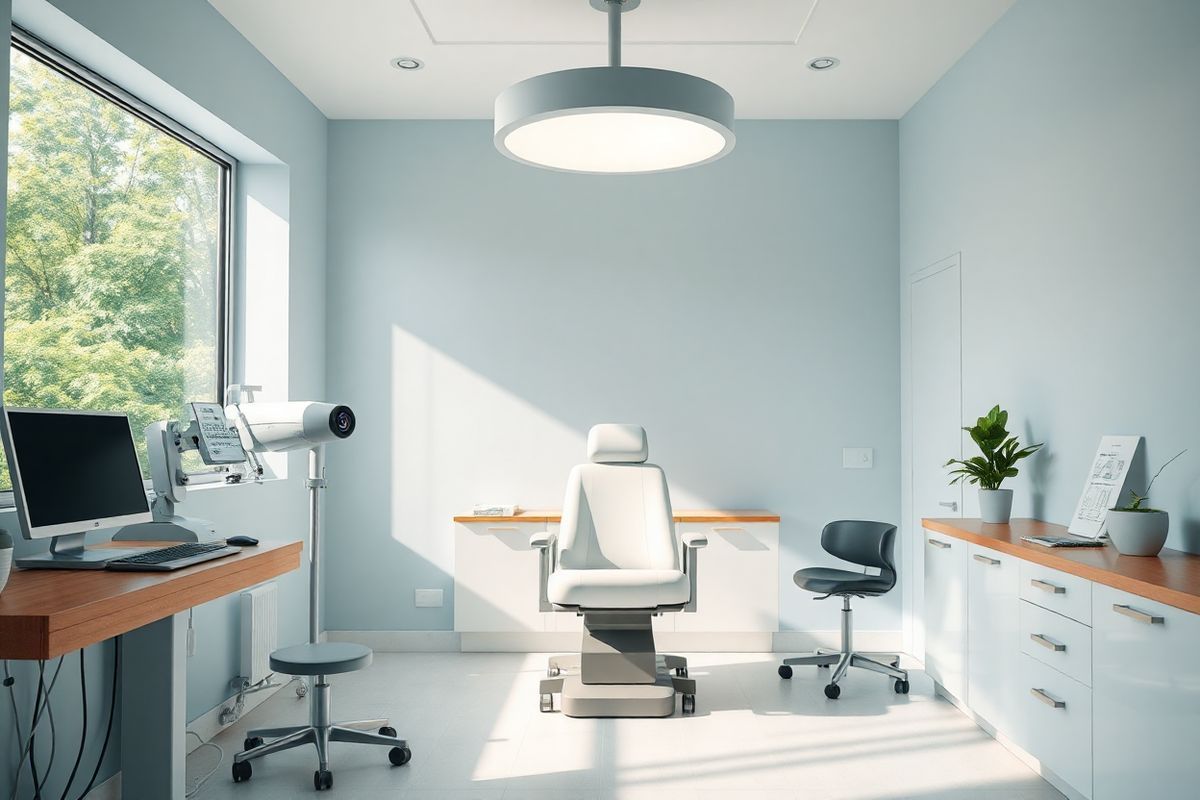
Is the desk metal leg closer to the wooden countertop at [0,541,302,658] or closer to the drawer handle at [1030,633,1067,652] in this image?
the wooden countertop at [0,541,302,658]

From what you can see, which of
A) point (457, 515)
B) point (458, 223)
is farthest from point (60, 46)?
point (457, 515)

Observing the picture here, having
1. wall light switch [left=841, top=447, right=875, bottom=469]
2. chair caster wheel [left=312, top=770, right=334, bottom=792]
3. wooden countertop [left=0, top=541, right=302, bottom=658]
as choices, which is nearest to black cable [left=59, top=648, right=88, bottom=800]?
wooden countertop [left=0, top=541, right=302, bottom=658]

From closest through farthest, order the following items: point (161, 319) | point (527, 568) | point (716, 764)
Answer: point (716, 764) < point (161, 319) < point (527, 568)

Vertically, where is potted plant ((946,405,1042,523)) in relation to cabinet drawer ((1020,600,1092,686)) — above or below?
above

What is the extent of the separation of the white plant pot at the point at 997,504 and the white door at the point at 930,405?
2.42ft

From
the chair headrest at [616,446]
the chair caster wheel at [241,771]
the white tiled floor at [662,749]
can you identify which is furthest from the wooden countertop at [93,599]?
the chair headrest at [616,446]

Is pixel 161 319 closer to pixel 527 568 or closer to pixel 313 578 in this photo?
pixel 313 578

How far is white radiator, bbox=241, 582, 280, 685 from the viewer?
13.3 feet

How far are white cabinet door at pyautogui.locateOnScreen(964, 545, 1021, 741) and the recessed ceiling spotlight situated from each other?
342cm

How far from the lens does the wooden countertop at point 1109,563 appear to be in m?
2.31

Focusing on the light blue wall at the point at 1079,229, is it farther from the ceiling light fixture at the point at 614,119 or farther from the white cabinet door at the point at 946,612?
the ceiling light fixture at the point at 614,119

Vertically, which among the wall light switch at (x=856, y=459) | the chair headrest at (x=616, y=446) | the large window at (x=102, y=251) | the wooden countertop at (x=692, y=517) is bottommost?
the wooden countertop at (x=692, y=517)

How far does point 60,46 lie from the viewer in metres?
3.13

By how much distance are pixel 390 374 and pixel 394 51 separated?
72.0 inches
